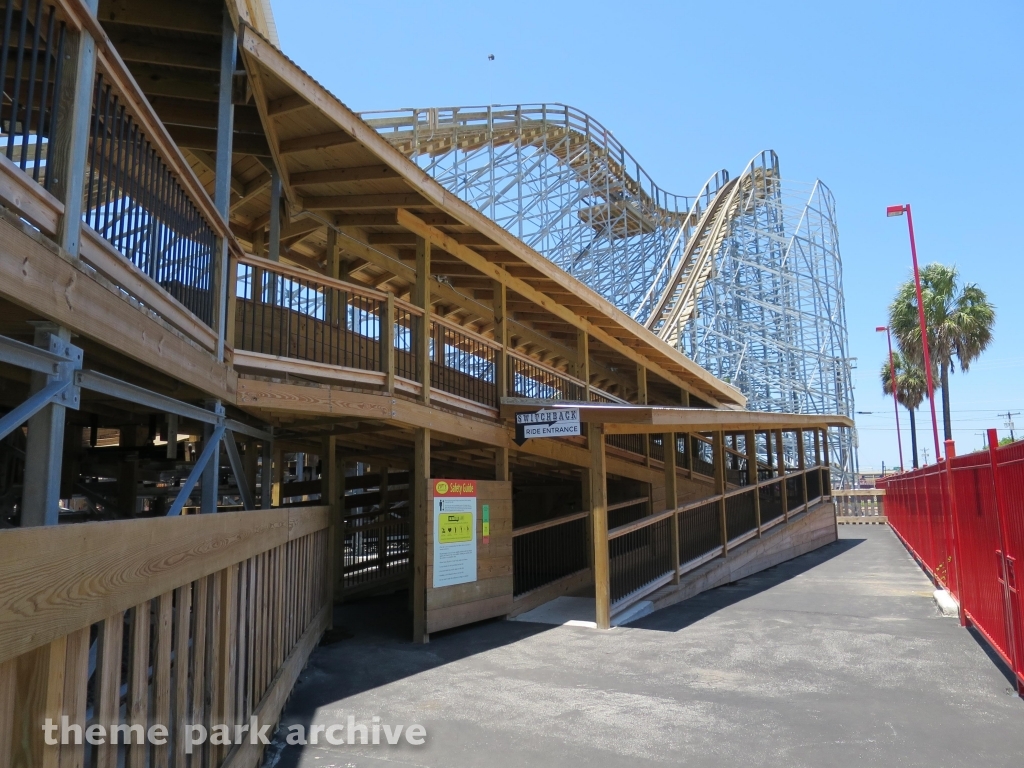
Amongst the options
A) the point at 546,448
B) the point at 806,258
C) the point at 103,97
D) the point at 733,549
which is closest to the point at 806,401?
the point at 806,258

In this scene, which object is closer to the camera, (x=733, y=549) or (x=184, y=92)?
(x=184, y=92)

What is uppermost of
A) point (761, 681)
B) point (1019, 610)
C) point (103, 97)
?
point (103, 97)

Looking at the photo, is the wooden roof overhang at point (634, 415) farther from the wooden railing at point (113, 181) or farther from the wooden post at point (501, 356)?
the wooden railing at point (113, 181)

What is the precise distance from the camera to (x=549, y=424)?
9344 mm

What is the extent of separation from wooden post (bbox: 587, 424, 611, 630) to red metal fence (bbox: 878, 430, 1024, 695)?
382 centimetres

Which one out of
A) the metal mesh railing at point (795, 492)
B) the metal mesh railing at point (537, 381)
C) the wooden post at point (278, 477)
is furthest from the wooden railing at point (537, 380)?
the metal mesh railing at point (795, 492)

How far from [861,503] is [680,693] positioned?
91.9ft

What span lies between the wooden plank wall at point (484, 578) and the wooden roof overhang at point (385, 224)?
10.4 feet

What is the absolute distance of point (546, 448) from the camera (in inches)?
441

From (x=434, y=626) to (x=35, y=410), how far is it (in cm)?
601

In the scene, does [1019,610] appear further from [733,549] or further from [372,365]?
[733,549]

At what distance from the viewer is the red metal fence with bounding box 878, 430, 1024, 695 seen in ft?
18.6

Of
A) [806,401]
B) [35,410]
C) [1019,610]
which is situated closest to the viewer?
[35,410]

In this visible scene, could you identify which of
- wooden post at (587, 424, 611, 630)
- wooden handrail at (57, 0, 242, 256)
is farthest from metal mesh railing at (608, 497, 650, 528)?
wooden handrail at (57, 0, 242, 256)
